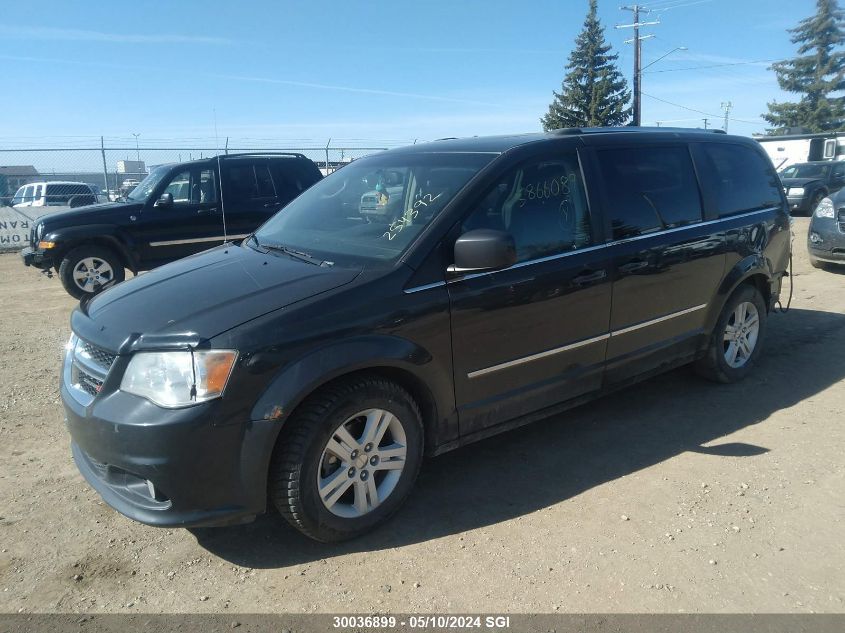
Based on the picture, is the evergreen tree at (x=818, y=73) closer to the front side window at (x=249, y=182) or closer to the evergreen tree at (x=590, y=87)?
the evergreen tree at (x=590, y=87)

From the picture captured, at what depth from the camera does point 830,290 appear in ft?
27.5

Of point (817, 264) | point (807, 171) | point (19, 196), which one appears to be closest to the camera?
point (817, 264)

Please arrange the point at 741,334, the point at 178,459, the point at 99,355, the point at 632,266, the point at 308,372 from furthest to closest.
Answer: the point at 741,334, the point at 632,266, the point at 99,355, the point at 308,372, the point at 178,459

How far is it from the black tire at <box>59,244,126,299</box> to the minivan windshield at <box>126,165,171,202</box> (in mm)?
876

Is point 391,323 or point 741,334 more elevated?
point 391,323

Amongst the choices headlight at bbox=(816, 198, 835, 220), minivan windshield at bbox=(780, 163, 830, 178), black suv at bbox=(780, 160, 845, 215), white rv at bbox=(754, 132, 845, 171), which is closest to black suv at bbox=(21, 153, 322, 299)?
headlight at bbox=(816, 198, 835, 220)

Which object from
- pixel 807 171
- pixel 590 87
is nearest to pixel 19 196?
pixel 807 171

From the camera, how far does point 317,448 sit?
9.37ft

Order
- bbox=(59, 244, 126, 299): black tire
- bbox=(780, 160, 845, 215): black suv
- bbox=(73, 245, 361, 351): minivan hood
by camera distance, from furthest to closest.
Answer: bbox=(780, 160, 845, 215): black suv → bbox=(59, 244, 126, 299): black tire → bbox=(73, 245, 361, 351): minivan hood

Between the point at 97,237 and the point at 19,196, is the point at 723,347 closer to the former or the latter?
the point at 97,237

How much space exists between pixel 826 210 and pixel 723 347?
610cm

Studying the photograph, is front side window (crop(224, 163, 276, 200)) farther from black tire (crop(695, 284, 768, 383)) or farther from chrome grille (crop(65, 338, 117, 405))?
black tire (crop(695, 284, 768, 383))

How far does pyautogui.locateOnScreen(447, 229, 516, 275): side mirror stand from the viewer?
121 inches

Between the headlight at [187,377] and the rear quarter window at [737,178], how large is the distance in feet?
12.0
